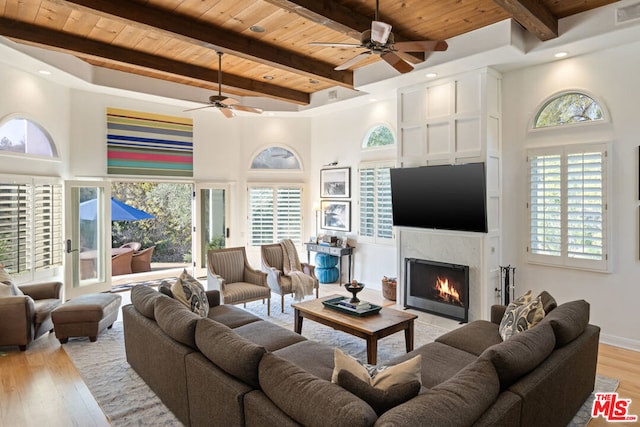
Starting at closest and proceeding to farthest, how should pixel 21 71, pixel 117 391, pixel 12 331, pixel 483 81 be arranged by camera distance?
pixel 117 391, pixel 12 331, pixel 483 81, pixel 21 71

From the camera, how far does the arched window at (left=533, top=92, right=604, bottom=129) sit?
4793 mm

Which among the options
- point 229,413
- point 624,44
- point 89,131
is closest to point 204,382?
point 229,413

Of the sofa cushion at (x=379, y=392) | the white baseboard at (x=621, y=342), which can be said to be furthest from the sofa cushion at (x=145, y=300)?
the white baseboard at (x=621, y=342)

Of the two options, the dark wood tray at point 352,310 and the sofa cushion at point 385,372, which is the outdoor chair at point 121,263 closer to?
the dark wood tray at point 352,310

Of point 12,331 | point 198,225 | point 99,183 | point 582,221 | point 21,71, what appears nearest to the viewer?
point 12,331

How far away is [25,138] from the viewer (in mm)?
5852

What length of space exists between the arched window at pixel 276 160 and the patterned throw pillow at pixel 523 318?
611 cm

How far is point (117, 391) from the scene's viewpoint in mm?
3531

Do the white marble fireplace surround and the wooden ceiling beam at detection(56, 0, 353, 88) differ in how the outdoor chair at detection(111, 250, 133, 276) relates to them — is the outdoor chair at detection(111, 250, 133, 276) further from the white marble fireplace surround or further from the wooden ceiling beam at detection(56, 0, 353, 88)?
the white marble fireplace surround

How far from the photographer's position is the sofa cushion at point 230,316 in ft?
13.3

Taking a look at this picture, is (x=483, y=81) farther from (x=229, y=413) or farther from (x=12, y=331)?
(x=12, y=331)

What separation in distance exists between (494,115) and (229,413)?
16.2ft

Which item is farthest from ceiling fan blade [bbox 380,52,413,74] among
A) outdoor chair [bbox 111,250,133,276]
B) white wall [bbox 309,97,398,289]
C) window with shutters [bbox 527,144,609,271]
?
outdoor chair [bbox 111,250,133,276]

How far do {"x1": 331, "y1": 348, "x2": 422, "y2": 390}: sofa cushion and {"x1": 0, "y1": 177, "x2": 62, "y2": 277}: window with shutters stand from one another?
5.52 metres
